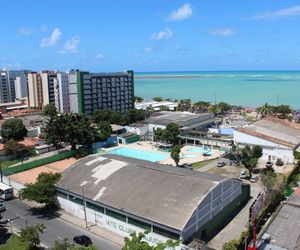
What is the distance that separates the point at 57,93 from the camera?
107125mm

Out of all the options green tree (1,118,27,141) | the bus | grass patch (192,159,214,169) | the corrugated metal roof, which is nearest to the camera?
the corrugated metal roof

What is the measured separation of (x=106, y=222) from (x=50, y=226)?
584 centimetres

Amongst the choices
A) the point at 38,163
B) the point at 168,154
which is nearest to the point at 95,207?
the point at 38,163

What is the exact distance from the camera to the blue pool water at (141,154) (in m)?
58.8

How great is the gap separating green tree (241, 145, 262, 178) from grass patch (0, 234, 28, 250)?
29.9 meters

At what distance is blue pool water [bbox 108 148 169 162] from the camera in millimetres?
58831

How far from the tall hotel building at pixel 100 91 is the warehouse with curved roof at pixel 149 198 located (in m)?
52.9

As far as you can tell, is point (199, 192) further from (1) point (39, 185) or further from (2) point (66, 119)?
(2) point (66, 119)

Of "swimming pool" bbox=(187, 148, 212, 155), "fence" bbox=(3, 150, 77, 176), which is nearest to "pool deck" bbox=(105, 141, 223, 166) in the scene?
"swimming pool" bbox=(187, 148, 212, 155)

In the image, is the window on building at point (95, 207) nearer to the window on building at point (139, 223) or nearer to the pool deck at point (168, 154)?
the window on building at point (139, 223)

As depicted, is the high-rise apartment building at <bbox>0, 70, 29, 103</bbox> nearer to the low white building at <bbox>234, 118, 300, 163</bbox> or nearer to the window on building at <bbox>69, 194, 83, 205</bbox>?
the low white building at <bbox>234, 118, 300, 163</bbox>

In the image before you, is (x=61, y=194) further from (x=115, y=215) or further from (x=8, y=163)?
(x=8, y=163)

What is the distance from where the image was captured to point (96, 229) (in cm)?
3231

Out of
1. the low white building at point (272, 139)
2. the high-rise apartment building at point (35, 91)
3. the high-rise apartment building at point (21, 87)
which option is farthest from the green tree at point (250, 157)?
the high-rise apartment building at point (21, 87)
